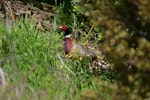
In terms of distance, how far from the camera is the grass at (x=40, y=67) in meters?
6.82

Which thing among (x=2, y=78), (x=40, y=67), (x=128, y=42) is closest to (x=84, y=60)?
(x=40, y=67)

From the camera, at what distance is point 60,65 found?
26.0ft

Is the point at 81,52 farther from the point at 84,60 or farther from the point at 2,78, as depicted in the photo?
the point at 2,78

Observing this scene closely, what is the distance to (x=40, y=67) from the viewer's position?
7359mm

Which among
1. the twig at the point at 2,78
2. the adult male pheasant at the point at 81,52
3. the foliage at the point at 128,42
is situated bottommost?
the adult male pheasant at the point at 81,52

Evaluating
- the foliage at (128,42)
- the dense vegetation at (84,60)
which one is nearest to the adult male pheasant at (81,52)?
the dense vegetation at (84,60)

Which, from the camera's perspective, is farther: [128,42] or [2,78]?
[2,78]

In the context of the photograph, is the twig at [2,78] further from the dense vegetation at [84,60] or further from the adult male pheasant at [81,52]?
the adult male pheasant at [81,52]

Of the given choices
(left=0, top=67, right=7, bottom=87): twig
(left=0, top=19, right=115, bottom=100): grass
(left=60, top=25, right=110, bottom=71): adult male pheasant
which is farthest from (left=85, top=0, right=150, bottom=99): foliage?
(left=60, top=25, right=110, bottom=71): adult male pheasant

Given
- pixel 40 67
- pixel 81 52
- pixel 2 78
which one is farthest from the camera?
pixel 81 52

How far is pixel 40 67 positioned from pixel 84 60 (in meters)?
0.99

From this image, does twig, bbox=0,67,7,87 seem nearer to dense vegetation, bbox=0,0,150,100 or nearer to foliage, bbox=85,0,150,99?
dense vegetation, bbox=0,0,150,100

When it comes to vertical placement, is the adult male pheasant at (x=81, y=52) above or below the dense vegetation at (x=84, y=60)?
below

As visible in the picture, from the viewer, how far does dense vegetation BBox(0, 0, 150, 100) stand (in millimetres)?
5094
